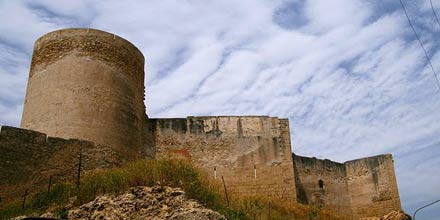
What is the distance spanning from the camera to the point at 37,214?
972 cm

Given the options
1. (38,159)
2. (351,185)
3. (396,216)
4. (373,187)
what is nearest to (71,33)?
(38,159)

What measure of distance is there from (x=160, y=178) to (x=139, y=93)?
5.94 meters

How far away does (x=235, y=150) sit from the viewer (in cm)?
1633

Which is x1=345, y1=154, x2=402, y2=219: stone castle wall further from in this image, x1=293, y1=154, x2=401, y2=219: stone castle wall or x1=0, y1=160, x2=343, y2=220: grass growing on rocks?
x1=0, y1=160, x2=343, y2=220: grass growing on rocks

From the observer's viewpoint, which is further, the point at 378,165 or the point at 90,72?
the point at 378,165

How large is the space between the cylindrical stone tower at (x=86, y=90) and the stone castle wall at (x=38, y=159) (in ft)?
1.17

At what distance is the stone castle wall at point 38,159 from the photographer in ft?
38.3

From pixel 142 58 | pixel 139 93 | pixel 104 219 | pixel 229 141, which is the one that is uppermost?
pixel 142 58

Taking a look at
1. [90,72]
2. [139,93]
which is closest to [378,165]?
[139,93]

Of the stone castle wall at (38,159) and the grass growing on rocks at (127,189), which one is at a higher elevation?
the stone castle wall at (38,159)

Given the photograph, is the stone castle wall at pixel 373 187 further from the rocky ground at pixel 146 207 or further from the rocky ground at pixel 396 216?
the rocky ground at pixel 146 207

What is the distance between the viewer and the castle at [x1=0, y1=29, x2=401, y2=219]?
12492 mm

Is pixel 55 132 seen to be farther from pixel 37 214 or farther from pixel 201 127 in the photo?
pixel 201 127

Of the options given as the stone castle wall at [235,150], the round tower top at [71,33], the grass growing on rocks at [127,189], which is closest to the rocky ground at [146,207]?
the grass growing on rocks at [127,189]
